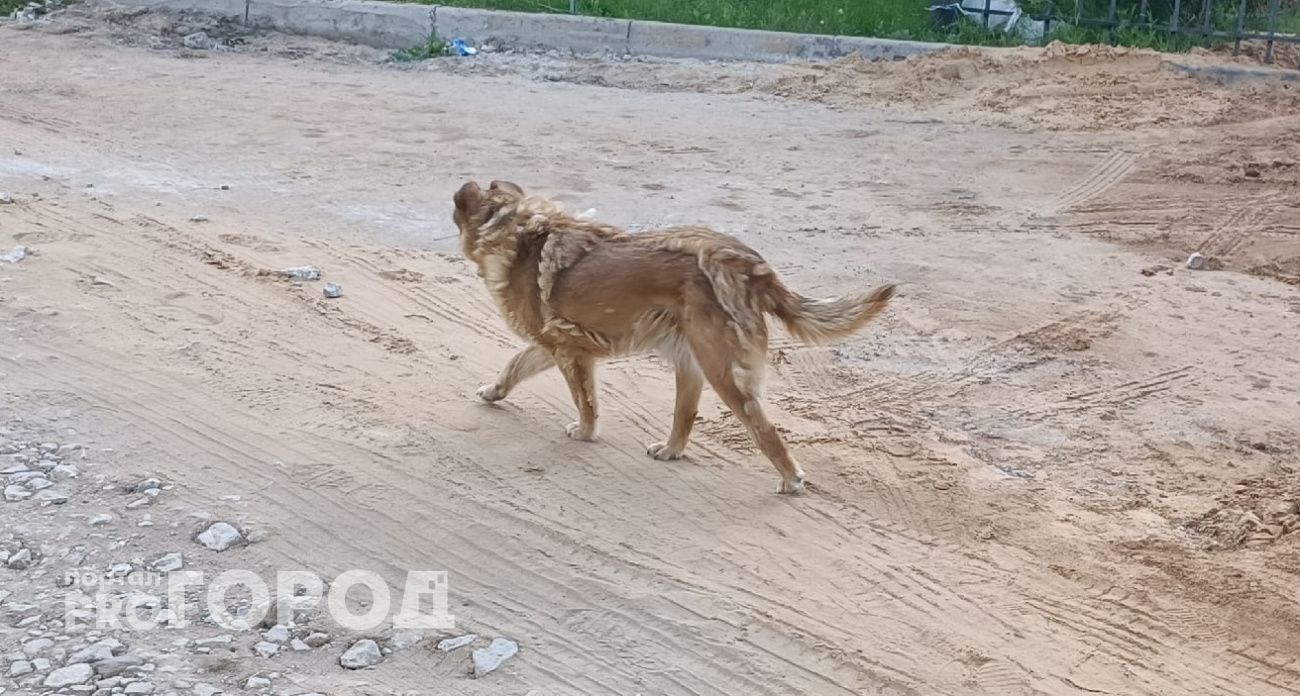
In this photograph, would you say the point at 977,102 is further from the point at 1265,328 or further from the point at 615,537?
the point at 615,537

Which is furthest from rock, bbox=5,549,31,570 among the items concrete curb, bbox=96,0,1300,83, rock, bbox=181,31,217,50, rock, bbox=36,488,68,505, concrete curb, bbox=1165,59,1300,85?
concrete curb, bbox=1165,59,1300,85

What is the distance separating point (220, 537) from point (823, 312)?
8.25 feet

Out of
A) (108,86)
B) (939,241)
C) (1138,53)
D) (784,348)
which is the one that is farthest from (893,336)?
(108,86)

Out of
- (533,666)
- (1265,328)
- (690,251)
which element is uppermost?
(690,251)

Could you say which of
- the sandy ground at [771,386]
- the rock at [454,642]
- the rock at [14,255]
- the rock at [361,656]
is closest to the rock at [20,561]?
the sandy ground at [771,386]

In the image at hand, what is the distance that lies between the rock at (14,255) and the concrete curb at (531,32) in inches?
305

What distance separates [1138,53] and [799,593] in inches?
396

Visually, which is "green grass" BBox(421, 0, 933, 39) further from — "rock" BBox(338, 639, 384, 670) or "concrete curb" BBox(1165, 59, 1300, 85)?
"rock" BBox(338, 639, 384, 670)

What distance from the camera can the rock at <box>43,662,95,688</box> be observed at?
4531 millimetres

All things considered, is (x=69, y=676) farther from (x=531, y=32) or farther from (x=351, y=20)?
(x=351, y=20)

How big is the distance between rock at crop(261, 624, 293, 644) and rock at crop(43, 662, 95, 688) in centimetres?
56

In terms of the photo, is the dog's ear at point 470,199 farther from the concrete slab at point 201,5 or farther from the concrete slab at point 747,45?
the concrete slab at point 201,5

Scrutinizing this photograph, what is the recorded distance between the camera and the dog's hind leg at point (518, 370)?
6590 millimetres

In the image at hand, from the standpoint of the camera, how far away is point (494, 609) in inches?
200
